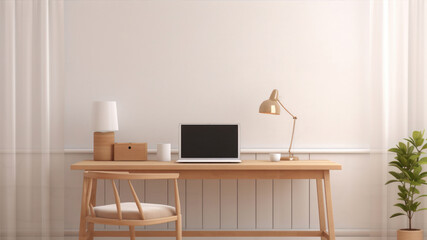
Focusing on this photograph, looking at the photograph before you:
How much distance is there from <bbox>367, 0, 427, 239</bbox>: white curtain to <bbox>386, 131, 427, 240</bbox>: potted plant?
0.39 feet

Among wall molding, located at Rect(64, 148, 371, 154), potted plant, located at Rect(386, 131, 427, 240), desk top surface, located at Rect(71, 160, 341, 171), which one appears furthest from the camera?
wall molding, located at Rect(64, 148, 371, 154)

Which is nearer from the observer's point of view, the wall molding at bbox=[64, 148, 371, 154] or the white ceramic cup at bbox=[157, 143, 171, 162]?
the white ceramic cup at bbox=[157, 143, 171, 162]

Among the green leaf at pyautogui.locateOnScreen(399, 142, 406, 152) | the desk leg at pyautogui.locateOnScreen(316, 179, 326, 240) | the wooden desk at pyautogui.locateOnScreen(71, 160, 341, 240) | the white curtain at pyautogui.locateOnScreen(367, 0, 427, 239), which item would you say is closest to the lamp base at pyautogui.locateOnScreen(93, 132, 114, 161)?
the wooden desk at pyautogui.locateOnScreen(71, 160, 341, 240)

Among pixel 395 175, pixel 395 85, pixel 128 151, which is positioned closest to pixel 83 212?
pixel 128 151

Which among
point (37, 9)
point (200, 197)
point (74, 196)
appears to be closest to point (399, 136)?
point (200, 197)

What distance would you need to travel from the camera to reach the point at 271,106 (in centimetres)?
352

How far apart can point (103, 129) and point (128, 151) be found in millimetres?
218

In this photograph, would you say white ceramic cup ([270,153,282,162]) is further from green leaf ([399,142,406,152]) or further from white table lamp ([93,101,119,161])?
white table lamp ([93,101,119,161])

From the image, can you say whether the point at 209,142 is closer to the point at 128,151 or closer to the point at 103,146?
the point at 128,151

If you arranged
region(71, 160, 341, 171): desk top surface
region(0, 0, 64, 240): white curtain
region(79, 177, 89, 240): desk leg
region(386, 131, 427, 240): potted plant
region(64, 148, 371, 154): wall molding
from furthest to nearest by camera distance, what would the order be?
1. region(64, 148, 371, 154): wall molding
2. region(0, 0, 64, 240): white curtain
3. region(386, 131, 427, 240): potted plant
4. region(71, 160, 341, 171): desk top surface
5. region(79, 177, 89, 240): desk leg

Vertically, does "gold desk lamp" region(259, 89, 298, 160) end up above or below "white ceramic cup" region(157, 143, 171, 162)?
above

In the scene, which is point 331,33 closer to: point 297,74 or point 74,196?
point 297,74

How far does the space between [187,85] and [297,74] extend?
78 centimetres

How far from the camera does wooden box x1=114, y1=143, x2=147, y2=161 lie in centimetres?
351
